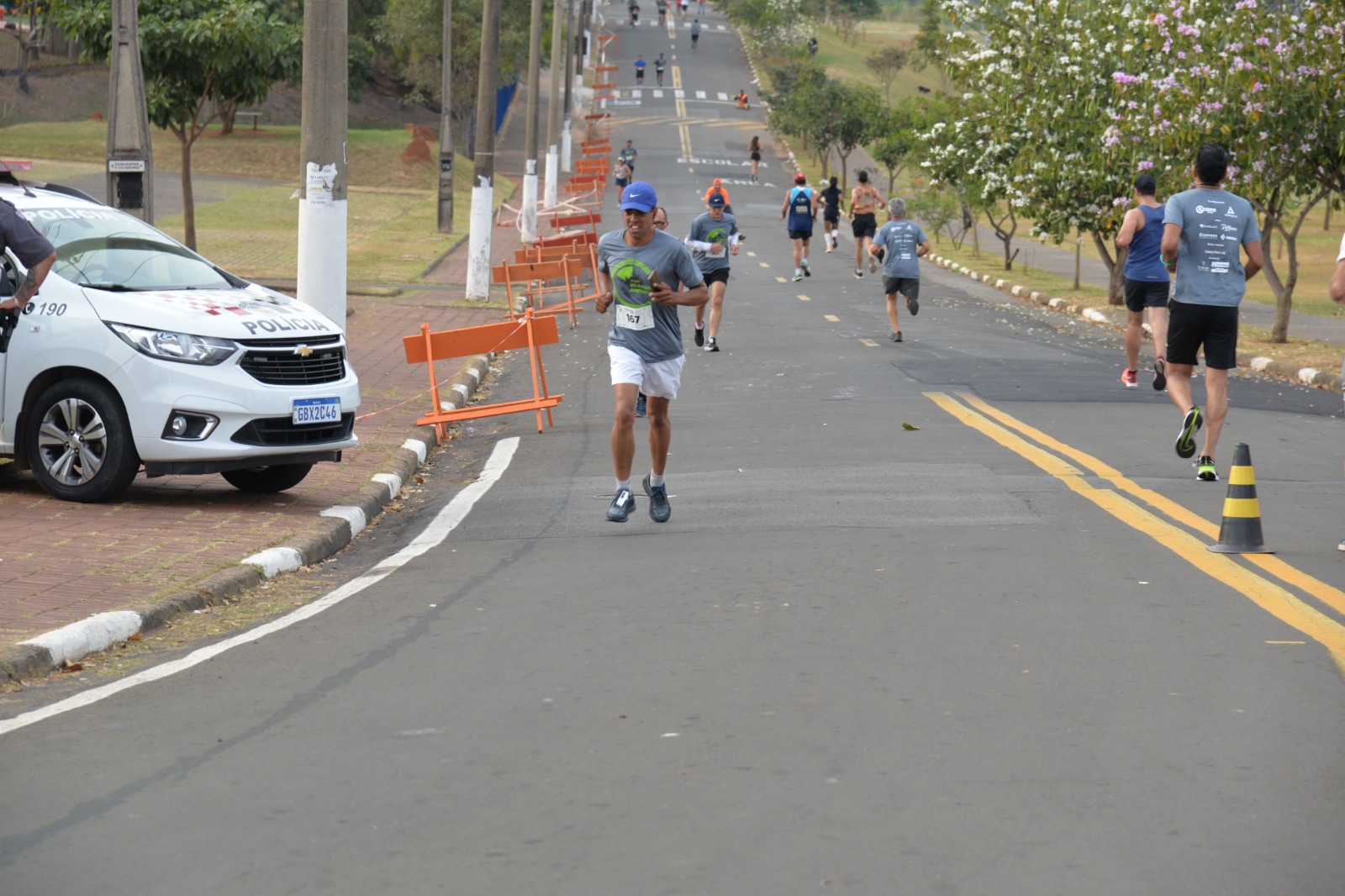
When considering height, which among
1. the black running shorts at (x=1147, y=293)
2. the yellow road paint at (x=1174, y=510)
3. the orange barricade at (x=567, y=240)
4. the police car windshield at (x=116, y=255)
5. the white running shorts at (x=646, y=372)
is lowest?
the yellow road paint at (x=1174, y=510)

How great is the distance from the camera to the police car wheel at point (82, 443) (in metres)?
10.4

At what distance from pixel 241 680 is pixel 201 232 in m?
32.6

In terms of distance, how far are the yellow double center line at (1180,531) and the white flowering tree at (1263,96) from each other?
9146 mm

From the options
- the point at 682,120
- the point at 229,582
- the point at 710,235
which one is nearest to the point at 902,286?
the point at 710,235

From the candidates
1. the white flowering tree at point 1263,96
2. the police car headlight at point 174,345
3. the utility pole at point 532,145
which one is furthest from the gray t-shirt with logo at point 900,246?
the police car headlight at point 174,345

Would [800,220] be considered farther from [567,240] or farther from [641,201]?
[641,201]

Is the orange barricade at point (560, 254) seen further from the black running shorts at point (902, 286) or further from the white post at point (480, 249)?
the black running shorts at point (902, 286)

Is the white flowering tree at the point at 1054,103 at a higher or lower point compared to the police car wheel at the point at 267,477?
higher

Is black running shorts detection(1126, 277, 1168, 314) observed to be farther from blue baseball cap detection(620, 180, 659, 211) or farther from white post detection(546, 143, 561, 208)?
white post detection(546, 143, 561, 208)

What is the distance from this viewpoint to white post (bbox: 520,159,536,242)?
36.7m

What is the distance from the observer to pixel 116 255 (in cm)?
1125

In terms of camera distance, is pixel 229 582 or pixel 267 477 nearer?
pixel 229 582

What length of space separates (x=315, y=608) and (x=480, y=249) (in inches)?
745

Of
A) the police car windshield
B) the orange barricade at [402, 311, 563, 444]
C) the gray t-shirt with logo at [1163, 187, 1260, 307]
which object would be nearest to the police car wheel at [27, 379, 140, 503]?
the police car windshield
